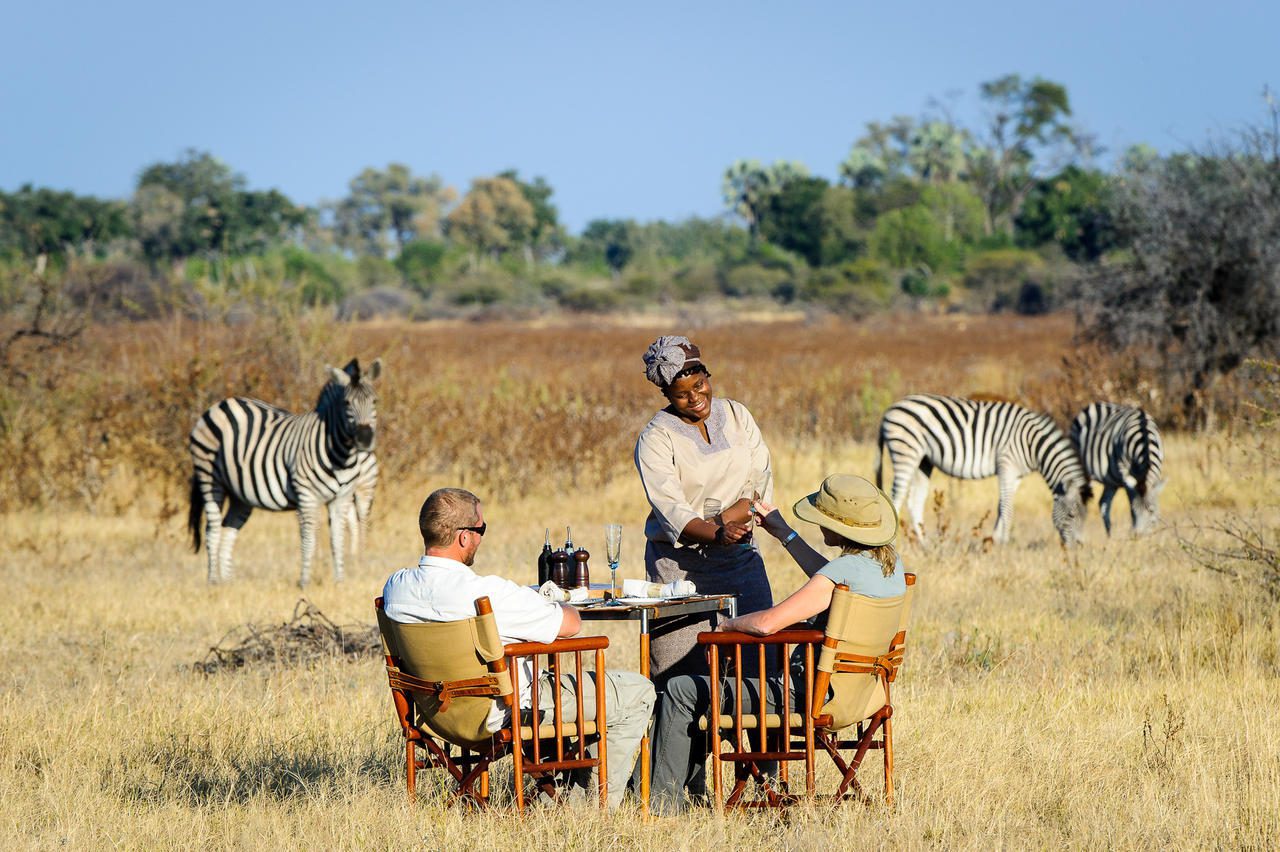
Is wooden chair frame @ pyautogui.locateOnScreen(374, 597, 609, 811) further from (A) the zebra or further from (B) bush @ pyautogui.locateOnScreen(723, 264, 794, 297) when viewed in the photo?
(B) bush @ pyautogui.locateOnScreen(723, 264, 794, 297)

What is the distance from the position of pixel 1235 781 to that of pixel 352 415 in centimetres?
824

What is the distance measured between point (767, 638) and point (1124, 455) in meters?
10.1

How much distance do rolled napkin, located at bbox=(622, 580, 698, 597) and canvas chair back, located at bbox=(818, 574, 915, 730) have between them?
73 cm

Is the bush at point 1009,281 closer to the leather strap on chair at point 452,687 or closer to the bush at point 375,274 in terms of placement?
the bush at point 375,274

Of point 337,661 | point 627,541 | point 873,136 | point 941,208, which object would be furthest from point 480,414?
point 873,136

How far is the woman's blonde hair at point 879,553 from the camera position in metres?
5.76

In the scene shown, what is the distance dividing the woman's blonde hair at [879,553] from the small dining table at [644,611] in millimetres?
651

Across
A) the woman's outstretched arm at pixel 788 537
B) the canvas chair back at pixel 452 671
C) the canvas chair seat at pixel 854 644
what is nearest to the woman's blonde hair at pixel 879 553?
the canvas chair seat at pixel 854 644

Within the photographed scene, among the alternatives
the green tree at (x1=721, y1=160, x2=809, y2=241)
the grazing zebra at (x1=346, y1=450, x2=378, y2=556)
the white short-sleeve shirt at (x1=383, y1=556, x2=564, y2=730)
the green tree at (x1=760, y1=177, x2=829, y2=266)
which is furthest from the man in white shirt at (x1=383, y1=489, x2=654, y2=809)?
the green tree at (x1=721, y1=160, x2=809, y2=241)

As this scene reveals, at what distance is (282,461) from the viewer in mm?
13156

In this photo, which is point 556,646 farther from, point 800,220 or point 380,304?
point 800,220

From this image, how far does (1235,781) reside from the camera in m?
6.32

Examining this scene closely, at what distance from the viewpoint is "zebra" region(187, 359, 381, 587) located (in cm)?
1286

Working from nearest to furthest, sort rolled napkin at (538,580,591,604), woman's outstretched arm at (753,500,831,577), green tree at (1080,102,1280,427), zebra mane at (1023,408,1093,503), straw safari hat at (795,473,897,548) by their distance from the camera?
straw safari hat at (795,473,897,548)
rolled napkin at (538,580,591,604)
woman's outstretched arm at (753,500,831,577)
zebra mane at (1023,408,1093,503)
green tree at (1080,102,1280,427)
